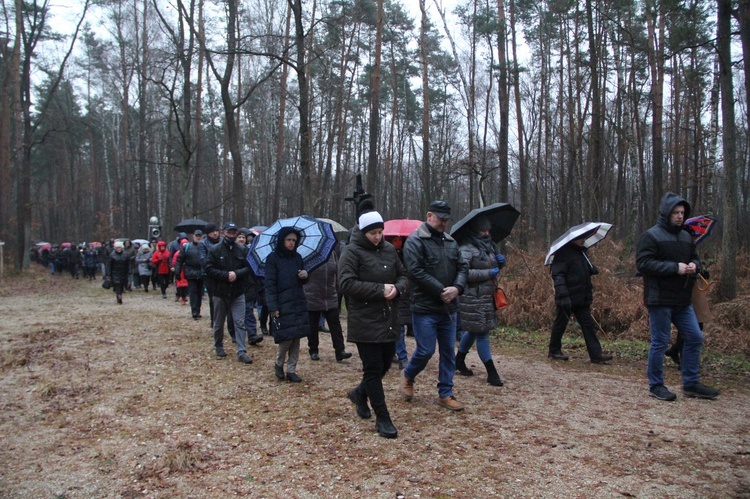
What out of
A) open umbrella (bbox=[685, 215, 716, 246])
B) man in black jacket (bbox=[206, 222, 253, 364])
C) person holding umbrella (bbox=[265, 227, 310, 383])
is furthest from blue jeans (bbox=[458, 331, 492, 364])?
man in black jacket (bbox=[206, 222, 253, 364])

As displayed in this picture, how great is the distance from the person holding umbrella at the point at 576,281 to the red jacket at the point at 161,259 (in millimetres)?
12897

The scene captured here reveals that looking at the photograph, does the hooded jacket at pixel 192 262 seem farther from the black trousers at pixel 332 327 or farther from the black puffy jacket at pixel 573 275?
the black puffy jacket at pixel 573 275

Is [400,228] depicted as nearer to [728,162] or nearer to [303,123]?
[728,162]

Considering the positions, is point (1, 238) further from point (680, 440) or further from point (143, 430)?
point (680, 440)

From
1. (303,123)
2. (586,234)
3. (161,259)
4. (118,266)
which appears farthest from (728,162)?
(161,259)

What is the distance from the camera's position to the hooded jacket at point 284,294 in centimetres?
Result: 618

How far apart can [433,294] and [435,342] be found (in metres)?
0.46

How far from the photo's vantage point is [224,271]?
7.68 metres

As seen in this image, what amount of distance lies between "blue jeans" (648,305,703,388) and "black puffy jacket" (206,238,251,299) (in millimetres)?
5390

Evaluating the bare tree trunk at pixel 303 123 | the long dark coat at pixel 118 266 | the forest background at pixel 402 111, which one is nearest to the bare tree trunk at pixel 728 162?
the forest background at pixel 402 111

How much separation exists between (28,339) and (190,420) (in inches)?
229

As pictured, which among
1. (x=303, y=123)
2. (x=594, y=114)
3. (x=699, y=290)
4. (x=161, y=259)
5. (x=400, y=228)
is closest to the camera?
(x=699, y=290)

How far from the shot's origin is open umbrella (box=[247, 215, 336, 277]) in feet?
22.2

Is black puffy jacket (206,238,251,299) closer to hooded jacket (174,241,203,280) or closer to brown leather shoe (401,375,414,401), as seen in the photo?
brown leather shoe (401,375,414,401)
